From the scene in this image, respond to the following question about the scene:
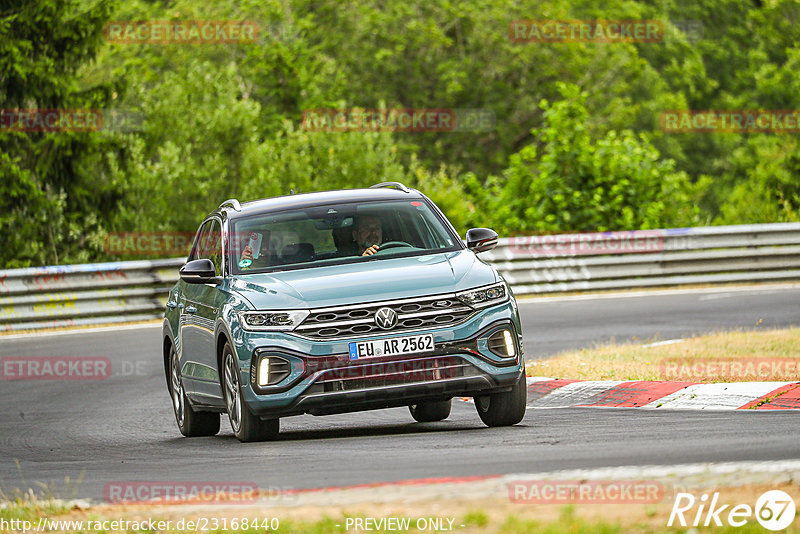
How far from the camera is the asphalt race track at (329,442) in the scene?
725 centimetres

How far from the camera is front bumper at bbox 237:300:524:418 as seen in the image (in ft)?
28.8

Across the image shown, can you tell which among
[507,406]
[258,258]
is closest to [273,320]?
[258,258]

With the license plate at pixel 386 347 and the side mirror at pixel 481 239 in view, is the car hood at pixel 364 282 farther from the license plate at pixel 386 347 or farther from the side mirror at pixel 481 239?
the side mirror at pixel 481 239

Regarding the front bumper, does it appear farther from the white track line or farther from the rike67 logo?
the rike67 logo

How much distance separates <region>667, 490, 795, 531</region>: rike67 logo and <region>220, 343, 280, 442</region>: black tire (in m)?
4.08

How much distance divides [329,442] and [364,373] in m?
0.74

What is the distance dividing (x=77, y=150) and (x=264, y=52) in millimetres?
24195

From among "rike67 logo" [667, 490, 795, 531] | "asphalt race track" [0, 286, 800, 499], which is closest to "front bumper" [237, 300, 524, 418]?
"asphalt race track" [0, 286, 800, 499]

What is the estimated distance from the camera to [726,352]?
43.4ft

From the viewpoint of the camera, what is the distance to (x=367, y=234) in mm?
10148

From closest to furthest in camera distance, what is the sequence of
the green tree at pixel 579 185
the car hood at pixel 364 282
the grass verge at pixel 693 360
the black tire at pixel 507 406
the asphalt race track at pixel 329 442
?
the asphalt race track at pixel 329 442, the car hood at pixel 364 282, the black tire at pixel 507 406, the grass verge at pixel 693 360, the green tree at pixel 579 185

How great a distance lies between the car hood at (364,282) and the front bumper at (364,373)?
245 millimetres

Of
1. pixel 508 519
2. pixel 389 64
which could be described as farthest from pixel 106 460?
pixel 389 64

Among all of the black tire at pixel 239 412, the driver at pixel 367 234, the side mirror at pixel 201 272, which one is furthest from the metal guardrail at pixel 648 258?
the black tire at pixel 239 412
